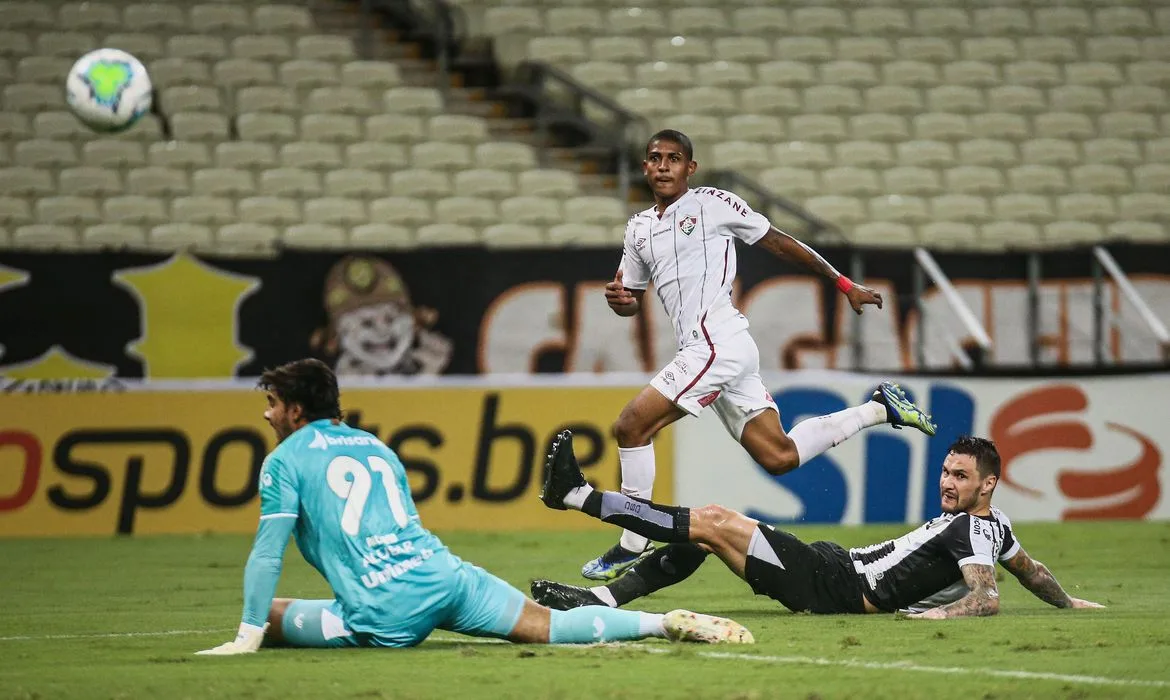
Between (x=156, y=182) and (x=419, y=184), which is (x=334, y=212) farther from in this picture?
(x=156, y=182)

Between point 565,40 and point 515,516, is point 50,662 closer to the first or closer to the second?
point 515,516

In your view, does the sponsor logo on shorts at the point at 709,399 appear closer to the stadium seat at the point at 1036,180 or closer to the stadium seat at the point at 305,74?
the stadium seat at the point at 1036,180

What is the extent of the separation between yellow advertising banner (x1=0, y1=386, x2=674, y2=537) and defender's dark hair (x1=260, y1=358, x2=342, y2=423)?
743 cm

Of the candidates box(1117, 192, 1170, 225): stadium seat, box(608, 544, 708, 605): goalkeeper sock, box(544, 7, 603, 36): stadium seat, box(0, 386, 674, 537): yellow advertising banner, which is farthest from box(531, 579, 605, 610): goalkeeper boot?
box(1117, 192, 1170, 225): stadium seat

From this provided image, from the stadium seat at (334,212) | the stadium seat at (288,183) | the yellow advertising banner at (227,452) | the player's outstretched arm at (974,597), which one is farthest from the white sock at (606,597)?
the stadium seat at (288,183)

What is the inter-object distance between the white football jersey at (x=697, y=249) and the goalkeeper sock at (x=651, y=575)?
1.41m

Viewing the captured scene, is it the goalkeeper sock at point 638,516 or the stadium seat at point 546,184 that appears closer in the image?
the goalkeeper sock at point 638,516

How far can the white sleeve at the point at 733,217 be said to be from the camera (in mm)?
8695

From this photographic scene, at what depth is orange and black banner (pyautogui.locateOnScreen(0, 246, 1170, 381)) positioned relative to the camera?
1404cm

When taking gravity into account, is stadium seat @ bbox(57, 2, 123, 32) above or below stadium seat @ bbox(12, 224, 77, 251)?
above

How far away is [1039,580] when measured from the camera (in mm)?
7629

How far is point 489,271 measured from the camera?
14305mm

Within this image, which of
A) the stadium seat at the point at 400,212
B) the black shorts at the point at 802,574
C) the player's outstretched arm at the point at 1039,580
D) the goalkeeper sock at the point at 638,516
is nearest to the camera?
the goalkeeper sock at the point at 638,516

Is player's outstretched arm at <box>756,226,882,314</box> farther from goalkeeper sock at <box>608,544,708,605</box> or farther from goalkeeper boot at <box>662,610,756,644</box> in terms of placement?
goalkeeper boot at <box>662,610,756,644</box>
